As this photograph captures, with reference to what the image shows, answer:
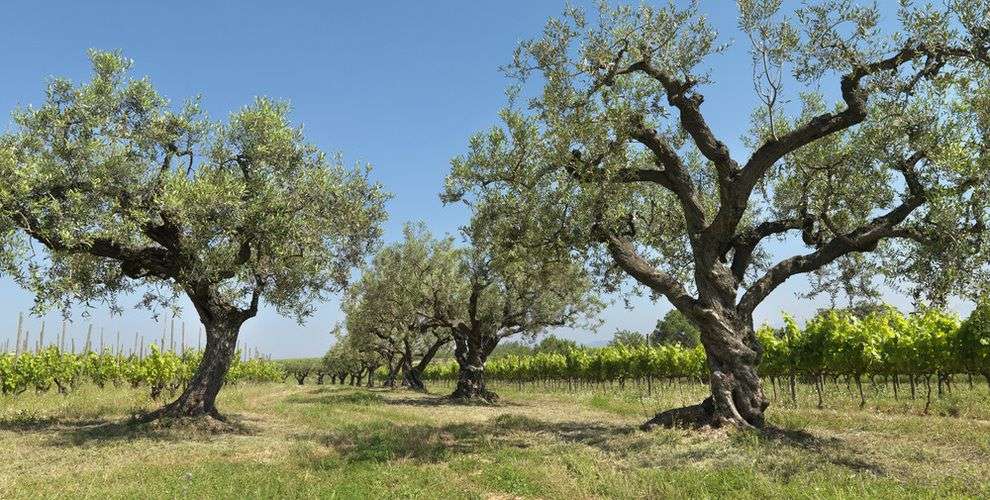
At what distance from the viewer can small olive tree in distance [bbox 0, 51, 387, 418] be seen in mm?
18016

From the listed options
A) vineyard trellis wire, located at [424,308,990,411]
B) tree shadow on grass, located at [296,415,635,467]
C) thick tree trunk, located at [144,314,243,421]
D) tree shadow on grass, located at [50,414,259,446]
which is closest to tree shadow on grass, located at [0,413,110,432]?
tree shadow on grass, located at [50,414,259,446]

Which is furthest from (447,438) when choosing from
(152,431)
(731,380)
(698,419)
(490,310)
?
(490,310)

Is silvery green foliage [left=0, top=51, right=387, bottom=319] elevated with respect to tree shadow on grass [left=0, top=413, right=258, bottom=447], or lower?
elevated

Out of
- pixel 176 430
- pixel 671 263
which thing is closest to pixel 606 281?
pixel 671 263

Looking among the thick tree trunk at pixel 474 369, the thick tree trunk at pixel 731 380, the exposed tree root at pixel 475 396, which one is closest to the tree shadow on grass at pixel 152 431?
the thick tree trunk at pixel 731 380

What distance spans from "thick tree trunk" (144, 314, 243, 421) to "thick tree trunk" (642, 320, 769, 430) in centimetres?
1736

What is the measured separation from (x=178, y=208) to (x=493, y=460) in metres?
12.6

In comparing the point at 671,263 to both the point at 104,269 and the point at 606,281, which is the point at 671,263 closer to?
the point at 606,281

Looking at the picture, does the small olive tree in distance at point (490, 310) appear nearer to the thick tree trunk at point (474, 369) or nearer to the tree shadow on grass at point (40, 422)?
the thick tree trunk at point (474, 369)

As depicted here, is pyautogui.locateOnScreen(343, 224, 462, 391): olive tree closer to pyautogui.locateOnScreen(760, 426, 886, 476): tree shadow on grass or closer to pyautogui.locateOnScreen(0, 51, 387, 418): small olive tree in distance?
pyautogui.locateOnScreen(0, 51, 387, 418): small olive tree in distance

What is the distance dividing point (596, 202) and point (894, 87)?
8.45 m

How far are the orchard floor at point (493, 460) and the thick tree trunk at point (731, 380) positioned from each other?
917 millimetres

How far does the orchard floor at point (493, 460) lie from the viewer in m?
10.8

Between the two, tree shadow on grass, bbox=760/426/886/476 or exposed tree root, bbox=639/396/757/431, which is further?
exposed tree root, bbox=639/396/757/431
